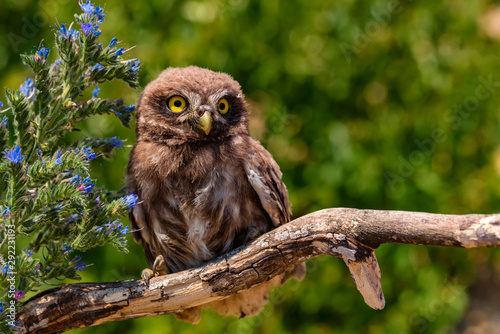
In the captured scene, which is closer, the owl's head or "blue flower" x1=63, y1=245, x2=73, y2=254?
"blue flower" x1=63, y1=245, x2=73, y2=254

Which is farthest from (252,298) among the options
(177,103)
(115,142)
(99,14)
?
(99,14)

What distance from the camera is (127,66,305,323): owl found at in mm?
2906

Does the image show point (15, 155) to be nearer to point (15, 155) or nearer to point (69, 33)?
point (15, 155)

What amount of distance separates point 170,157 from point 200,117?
0.26 meters

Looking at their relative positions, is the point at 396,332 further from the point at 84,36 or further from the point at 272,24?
the point at 84,36

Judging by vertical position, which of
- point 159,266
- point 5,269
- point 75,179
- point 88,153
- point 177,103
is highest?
point 177,103

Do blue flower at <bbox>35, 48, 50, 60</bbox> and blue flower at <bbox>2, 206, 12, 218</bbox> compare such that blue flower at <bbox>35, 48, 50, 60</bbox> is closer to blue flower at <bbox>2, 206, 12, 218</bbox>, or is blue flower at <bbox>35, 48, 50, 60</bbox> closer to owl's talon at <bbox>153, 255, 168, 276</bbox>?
blue flower at <bbox>2, 206, 12, 218</bbox>

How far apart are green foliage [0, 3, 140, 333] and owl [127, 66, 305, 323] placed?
0.57 meters

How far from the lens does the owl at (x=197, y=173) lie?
2906mm

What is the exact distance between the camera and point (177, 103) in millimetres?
2979

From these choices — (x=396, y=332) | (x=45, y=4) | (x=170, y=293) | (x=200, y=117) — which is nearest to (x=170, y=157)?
(x=200, y=117)

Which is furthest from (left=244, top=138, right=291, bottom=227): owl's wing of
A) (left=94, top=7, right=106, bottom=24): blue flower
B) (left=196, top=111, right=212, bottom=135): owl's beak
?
(left=94, top=7, right=106, bottom=24): blue flower

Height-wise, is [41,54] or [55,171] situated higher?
[41,54]

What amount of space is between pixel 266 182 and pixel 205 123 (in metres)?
0.46
